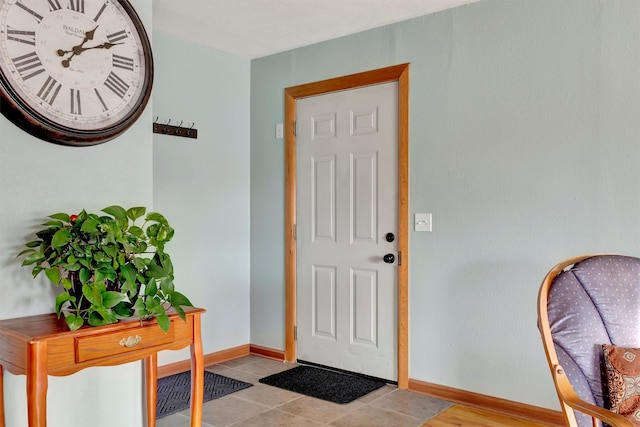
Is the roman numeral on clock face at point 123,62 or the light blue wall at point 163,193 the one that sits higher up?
the roman numeral on clock face at point 123,62

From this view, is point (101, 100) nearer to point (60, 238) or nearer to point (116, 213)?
point (116, 213)

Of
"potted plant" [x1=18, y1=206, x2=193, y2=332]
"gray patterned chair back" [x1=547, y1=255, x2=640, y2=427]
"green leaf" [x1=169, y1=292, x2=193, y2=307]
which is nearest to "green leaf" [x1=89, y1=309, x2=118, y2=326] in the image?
"potted plant" [x1=18, y1=206, x2=193, y2=332]

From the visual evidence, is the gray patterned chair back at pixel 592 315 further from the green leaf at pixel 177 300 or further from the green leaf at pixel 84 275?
the green leaf at pixel 84 275

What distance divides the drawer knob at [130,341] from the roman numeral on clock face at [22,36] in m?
1.22

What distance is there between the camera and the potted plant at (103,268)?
1.83 metres

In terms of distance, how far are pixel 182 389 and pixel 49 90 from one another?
6.79 feet

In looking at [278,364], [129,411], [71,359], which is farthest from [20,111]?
[278,364]

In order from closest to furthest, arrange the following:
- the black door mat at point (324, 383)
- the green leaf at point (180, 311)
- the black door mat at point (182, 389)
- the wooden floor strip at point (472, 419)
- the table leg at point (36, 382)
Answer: the table leg at point (36, 382) < the green leaf at point (180, 311) < the wooden floor strip at point (472, 419) < the black door mat at point (182, 389) < the black door mat at point (324, 383)

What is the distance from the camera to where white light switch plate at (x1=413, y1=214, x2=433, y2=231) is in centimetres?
328

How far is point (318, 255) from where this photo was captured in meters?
3.85

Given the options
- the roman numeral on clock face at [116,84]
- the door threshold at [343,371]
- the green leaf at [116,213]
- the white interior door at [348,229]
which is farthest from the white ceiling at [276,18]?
the door threshold at [343,371]

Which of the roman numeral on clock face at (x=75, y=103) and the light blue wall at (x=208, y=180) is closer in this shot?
the roman numeral on clock face at (x=75, y=103)

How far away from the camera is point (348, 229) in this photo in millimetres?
3688

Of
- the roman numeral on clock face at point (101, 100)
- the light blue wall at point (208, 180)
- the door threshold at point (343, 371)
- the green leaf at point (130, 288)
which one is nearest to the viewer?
the green leaf at point (130, 288)
